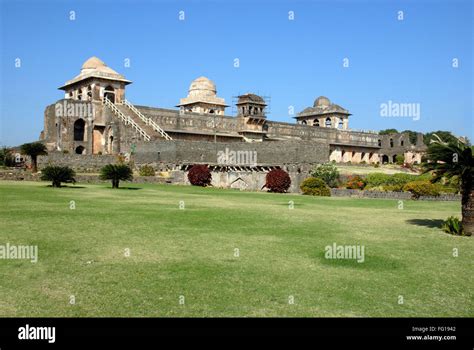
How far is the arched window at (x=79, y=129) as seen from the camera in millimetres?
51844

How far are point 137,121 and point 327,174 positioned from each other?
2302 cm

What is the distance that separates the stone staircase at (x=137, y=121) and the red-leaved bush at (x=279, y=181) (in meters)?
15.0

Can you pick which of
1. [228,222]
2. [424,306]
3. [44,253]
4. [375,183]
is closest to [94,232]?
[44,253]

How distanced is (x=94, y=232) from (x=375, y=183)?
88.6 feet

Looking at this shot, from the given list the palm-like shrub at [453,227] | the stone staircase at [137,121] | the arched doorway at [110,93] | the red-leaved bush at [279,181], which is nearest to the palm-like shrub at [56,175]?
the red-leaved bush at [279,181]

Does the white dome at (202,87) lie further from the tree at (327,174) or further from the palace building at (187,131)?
the tree at (327,174)

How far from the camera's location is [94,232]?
36.1 feet

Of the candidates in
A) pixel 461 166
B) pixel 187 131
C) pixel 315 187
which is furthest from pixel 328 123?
pixel 461 166

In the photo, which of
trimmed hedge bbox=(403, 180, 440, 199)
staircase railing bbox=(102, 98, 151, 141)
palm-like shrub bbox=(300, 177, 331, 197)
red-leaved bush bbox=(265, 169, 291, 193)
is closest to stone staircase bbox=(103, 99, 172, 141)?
staircase railing bbox=(102, 98, 151, 141)

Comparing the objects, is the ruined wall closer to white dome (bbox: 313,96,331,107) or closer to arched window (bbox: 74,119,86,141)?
arched window (bbox: 74,119,86,141)

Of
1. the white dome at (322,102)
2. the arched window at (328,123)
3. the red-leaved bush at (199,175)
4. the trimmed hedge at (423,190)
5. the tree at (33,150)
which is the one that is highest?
the white dome at (322,102)

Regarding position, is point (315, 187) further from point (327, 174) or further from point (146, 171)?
point (146, 171)
